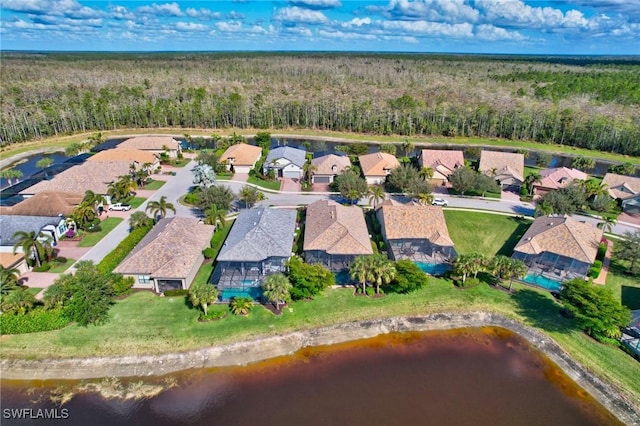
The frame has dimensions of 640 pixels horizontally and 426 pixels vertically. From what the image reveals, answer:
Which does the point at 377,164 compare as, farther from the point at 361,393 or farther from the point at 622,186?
the point at 361,393

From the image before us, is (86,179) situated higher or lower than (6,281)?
higher

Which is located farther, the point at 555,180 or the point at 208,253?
the point at 555,180

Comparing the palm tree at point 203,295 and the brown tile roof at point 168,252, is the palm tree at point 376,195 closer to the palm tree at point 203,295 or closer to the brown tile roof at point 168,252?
the brown tile roof at point 168,252

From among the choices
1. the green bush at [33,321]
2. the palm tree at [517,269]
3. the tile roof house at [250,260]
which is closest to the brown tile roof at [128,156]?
the tile roof house at [250,260]

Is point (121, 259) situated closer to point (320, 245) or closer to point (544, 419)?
point (320, 245)

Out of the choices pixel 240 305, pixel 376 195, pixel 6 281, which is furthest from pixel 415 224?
pixel 6 281

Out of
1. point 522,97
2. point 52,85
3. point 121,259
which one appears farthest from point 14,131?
point 522,97

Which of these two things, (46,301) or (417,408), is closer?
(417,408)

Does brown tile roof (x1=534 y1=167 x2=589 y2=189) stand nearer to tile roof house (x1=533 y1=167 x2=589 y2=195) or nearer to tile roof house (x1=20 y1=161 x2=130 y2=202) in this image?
tile roof house (x1=533 y1=167 x2=589 y2=195)
